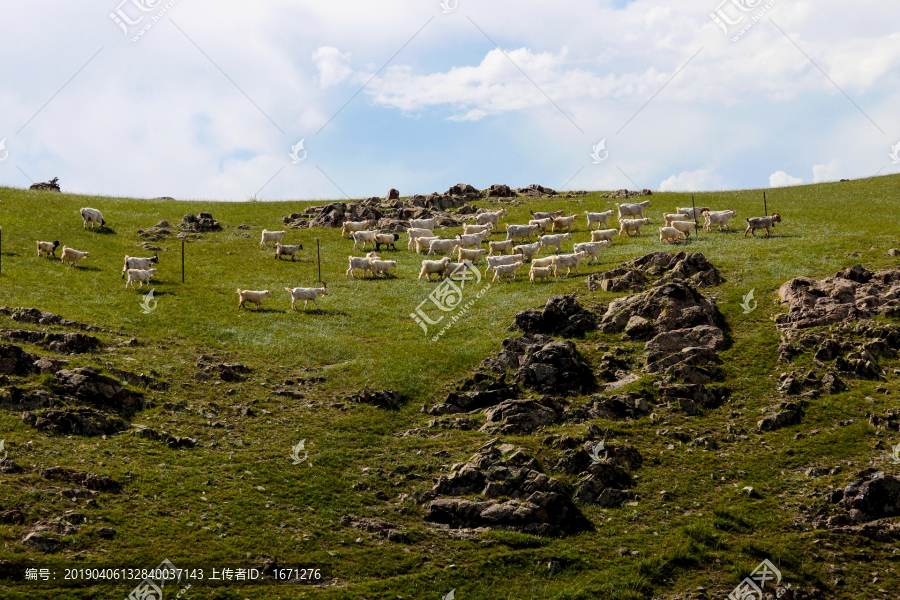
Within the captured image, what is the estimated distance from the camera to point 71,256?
46.9 metres

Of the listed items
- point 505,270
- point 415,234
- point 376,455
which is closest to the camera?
point 376,455

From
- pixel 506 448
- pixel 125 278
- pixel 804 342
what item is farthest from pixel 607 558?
pixel 125 278

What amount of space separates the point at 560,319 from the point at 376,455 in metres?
14.4

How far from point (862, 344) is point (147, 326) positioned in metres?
37.0

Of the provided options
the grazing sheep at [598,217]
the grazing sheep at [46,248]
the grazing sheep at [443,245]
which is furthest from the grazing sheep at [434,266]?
the grazing sheep at [46,248]

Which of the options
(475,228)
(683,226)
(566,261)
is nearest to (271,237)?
(475,228)

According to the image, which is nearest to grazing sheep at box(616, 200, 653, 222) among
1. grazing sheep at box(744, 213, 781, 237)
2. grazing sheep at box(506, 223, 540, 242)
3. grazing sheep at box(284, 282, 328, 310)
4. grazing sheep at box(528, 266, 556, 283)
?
grazing sheep at box(506, 223, 540, 242)

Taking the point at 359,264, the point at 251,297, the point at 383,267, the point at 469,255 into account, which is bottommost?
the point at 251,297

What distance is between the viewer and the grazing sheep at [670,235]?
51125 mm

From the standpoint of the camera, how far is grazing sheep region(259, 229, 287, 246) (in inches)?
2310

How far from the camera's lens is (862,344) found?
3216 centimetres

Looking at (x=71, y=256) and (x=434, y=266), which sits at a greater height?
(x=71, y=256)

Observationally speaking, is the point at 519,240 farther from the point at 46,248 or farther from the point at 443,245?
the point at 46,248

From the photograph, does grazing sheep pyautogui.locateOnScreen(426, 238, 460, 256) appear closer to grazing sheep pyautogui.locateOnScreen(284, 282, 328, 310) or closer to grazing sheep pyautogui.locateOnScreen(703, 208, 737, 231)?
grazing sheep pyautogui.locateOnScreen(284, 282, 328, 310)
